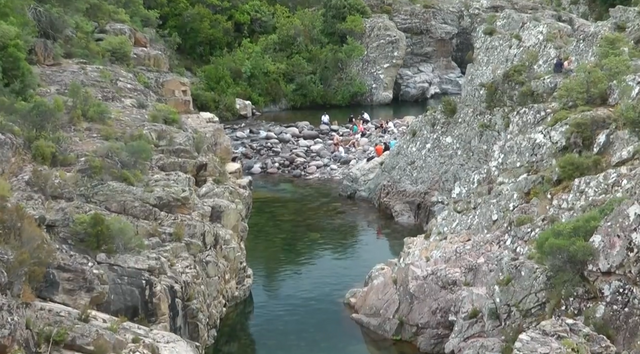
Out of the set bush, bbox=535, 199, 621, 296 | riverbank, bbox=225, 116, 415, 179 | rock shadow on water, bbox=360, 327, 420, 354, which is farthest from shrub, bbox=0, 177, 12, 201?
riverbank, bbox=225, 116, 415, 179

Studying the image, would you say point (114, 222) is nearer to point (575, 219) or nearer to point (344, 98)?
point (575, 219)

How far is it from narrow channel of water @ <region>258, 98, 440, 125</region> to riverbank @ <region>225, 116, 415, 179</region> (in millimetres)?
5982

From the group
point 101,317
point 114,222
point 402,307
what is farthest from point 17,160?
point 402,307

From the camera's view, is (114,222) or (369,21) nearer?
(114,222)

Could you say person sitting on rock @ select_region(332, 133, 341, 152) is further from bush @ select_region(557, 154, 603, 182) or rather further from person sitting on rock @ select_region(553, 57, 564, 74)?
bush @ select_region(557, 154, 603, 182)

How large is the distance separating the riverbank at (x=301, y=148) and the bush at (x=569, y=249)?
2850 cm

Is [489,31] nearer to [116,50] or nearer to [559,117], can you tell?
[559,117]

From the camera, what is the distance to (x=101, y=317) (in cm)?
2403

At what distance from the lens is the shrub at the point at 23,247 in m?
22.5

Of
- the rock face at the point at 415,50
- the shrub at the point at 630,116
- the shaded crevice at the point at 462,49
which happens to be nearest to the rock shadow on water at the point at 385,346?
the shrub at the point at 630,116

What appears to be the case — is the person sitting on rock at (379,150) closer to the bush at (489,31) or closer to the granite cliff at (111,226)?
the bush at (489,31)

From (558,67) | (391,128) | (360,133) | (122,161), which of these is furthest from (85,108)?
(391,128)

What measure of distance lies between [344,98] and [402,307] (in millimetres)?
56120

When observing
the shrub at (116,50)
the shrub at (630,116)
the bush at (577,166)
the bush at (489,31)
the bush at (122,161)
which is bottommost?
the bush at (122,161)
